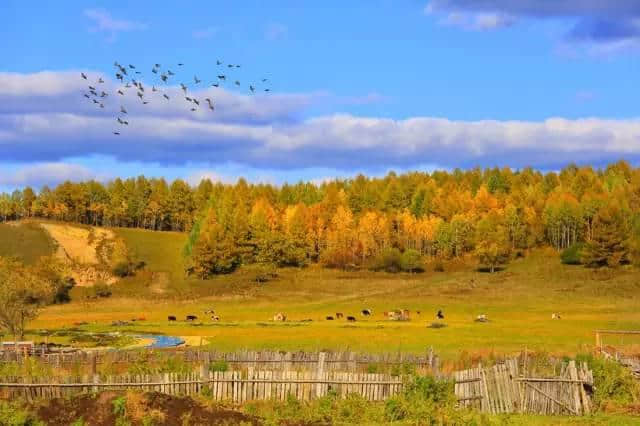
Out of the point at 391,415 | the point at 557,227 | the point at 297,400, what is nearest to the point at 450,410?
the point at 391,415

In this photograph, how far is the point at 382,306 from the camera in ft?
371

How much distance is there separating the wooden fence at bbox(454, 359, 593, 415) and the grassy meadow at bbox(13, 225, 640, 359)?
11629 mm

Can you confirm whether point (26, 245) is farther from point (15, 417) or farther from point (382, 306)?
point (15, 417)

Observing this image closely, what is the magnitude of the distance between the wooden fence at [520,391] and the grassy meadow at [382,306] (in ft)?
38.2

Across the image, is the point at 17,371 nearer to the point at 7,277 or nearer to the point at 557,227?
the point at 7,277

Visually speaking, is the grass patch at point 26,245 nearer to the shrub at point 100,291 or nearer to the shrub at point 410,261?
the shrub at point 100,291

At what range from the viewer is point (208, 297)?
134875mm

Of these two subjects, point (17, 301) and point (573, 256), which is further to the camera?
point (573, 256)

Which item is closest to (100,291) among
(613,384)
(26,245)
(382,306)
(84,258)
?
(382,306)

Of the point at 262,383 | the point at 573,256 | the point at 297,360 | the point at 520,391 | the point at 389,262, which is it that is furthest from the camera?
the point at 389,262

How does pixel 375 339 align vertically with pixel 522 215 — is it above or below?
below

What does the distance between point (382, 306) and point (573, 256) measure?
5691 cm

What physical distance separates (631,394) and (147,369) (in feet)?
64.9

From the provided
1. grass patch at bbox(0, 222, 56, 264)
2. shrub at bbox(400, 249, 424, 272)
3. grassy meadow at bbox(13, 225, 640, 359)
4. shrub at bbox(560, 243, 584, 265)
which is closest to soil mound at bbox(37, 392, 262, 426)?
grassy meadow at bbox(13, 225, 640, 359)
